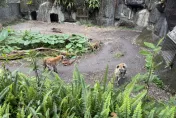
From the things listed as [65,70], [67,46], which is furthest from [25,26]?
[65,70]

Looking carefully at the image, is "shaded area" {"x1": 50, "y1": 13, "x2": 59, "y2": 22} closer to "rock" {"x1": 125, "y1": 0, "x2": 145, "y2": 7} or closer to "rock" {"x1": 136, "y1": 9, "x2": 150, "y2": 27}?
"rock" {"x1": 125, "y1": 0, "x2": 145, "y2": 7}

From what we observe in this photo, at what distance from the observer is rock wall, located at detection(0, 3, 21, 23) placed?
488 inches

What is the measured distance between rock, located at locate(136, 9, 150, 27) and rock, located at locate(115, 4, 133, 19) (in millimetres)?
648

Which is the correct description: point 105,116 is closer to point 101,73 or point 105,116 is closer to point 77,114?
point 77,114

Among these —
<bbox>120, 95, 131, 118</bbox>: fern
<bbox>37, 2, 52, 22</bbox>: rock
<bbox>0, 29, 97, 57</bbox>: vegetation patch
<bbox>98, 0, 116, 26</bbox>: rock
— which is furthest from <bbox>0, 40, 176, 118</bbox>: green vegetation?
<bbox>37, 2, 52, 22</bbox>: rock

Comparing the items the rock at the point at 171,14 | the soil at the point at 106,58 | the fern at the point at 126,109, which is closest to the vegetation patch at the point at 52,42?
the soil at the point at 106,58

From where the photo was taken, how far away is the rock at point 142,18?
442 inches

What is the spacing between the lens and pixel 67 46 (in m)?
8.40

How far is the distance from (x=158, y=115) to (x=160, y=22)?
652cm

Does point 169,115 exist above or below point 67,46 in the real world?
above

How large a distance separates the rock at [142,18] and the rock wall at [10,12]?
7.25 meters

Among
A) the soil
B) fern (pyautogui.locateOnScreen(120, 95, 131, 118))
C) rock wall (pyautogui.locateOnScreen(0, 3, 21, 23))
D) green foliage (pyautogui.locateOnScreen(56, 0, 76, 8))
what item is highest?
green foliage (pyautogui.locateOnScreen(56, 0, 76, 8))

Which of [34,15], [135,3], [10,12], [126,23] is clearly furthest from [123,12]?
[10,12]

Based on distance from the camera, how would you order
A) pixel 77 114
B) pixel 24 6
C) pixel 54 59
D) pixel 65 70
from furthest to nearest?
1. pixel 24 6
2. pixel 65 70
3. pixel 54 59
4. pixel 77 114
